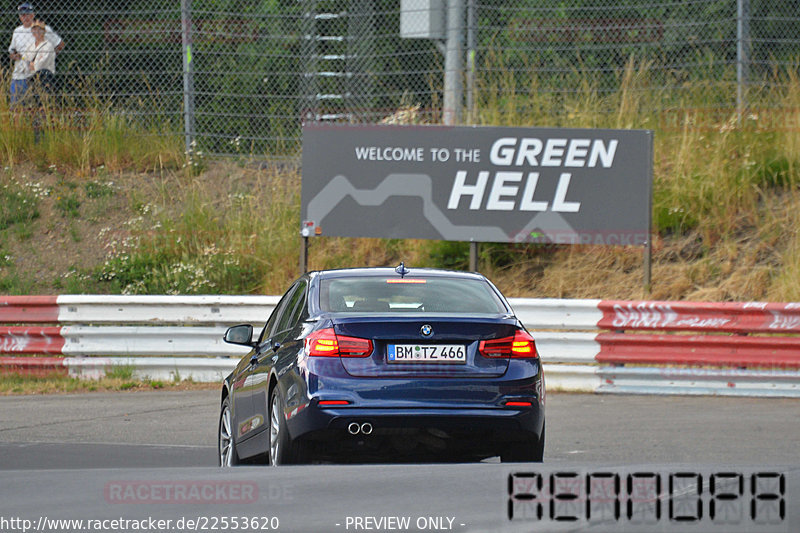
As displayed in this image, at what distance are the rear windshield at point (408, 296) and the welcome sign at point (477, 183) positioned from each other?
340 inches

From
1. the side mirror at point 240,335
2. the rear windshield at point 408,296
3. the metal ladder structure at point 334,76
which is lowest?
the side mirror at point 240,335

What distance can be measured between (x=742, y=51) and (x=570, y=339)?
6.92 m

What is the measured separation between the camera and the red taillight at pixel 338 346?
291 inches

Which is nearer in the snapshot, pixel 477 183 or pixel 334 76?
pixel 477 183

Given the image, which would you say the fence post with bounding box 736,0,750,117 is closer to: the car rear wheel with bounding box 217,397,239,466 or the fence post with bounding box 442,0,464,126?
the fence post with bounding box 442,0,464,126

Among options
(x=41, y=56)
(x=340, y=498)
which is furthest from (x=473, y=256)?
(x=340, y=498)

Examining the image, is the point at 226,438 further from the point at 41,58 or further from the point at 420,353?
the point at 41,58

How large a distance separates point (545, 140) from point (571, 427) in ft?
21.3

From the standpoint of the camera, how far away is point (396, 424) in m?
7.25

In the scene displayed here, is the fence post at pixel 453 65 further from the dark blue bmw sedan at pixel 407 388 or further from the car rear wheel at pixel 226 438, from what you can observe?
the dark blue bmw sedan at pixel 407 388

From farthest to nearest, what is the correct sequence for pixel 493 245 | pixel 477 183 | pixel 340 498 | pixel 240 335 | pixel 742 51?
pixel 742 51 < pixel 493 245 < pixel 477 183 < pixel 240 335 < pixel 340 498

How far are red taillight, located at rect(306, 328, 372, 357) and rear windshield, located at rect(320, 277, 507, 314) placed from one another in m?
0.33

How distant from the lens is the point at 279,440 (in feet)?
24.9

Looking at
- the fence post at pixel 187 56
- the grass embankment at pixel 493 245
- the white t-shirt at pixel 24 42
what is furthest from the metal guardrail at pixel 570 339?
the white t-shirt at pixel 24 42
